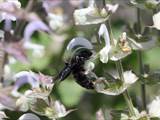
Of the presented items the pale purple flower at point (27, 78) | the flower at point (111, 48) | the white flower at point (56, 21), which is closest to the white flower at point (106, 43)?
the flower at point (111, 48)

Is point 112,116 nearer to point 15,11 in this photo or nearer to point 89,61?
point 89,61

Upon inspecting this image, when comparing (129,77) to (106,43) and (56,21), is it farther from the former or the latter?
(56,21)

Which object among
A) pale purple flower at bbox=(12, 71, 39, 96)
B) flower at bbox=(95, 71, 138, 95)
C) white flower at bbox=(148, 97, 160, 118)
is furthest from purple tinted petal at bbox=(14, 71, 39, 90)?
white flower at bbox=(148, 97, 160, 118)

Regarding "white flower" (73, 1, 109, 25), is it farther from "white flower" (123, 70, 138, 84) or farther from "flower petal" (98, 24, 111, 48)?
"white flower" (123, 70, 138, 84)

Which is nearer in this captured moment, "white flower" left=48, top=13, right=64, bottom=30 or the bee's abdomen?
the bee's abdomen

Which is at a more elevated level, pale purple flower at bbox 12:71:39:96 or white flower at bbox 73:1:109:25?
white flower at bbox 73:1:109:25

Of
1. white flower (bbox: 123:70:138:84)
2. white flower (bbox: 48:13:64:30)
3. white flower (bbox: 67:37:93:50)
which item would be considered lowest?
white flower (bbox: 48:13:64:30)

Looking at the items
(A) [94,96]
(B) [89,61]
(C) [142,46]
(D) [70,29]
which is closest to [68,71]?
(B) [89,61]

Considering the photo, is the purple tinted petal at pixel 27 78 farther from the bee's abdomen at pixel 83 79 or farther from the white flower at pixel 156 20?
the white flower at pixel 156 20
